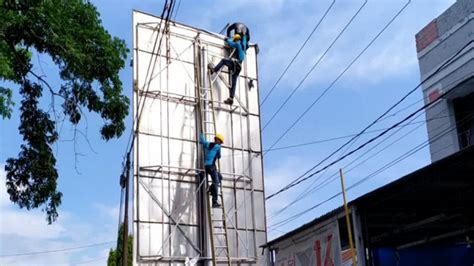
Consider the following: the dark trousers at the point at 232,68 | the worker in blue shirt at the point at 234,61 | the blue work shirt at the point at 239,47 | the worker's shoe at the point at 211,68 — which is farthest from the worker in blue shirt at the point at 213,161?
the blue work shirt at the point at 239,47

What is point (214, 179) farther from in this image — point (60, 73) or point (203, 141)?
point (60, 73)

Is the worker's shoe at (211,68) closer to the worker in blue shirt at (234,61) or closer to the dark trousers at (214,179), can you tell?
the worker in blue shirt at (234,61)

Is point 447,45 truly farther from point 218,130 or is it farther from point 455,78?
point 218,130

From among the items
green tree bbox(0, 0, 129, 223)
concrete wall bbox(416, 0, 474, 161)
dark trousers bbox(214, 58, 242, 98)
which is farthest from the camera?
concrete wall bbox(416, 0, 474, 161)

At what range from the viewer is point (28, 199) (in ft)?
36.0

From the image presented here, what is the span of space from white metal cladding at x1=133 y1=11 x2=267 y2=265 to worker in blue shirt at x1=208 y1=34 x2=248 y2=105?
0.22m

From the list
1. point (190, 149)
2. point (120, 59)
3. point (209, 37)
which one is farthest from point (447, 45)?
point (120, 59)

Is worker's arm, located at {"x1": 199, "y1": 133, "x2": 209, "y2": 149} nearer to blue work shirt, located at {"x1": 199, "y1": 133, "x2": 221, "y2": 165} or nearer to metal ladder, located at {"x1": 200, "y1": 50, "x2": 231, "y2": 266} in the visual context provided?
blue work shirt, located at {"x1": 199, "y1": 133, "x2": 221, "y2": 165}

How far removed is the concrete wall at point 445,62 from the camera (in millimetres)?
19516

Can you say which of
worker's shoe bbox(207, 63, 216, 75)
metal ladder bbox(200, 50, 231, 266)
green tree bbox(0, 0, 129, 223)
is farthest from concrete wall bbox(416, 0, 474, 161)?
green tree bbox(0, 0, 129, 223)

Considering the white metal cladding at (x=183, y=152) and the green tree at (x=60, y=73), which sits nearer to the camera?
the green tree at (x=60, y=73)

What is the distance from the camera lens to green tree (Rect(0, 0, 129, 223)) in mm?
9250

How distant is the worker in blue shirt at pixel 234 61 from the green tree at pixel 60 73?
530 cm

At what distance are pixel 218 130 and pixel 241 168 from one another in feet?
3.85
